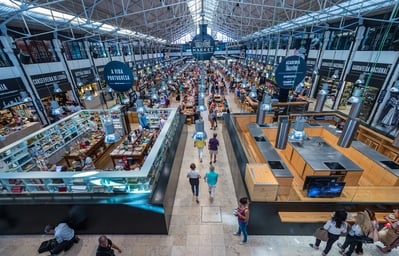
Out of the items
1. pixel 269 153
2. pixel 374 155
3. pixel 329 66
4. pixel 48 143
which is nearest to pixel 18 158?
pixel 48 143

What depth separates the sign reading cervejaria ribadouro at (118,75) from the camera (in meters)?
4.46

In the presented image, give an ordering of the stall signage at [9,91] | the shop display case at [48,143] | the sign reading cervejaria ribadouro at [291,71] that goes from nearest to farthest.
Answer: the sign reading cervejaria ribadouro at [291,71]
the shop display case at [48,143]
the stall signage at [9,91]

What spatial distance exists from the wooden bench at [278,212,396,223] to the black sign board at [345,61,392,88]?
7925 mm

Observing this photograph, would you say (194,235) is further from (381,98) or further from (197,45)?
(381,98)

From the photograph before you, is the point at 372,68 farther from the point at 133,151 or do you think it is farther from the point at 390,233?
the point at 133,151

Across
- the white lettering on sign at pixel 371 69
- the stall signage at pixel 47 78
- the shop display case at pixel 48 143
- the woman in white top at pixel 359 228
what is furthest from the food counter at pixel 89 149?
the white lettering on sign at pixel 371 69

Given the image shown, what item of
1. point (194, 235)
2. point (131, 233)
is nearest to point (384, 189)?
point (194, 235)

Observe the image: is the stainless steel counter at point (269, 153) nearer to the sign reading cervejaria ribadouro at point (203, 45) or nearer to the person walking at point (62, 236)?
the sign reading cervejaria ribadouro at point (203, 45)

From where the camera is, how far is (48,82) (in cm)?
1182

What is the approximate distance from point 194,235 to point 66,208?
3009mm

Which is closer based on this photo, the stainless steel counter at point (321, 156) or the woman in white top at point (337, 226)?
the woman in white top at point (337, 226)

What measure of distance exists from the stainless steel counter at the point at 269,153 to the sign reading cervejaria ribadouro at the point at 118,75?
4338 mm

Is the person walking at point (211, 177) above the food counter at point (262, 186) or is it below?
below

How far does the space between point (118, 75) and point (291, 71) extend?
4.15m
